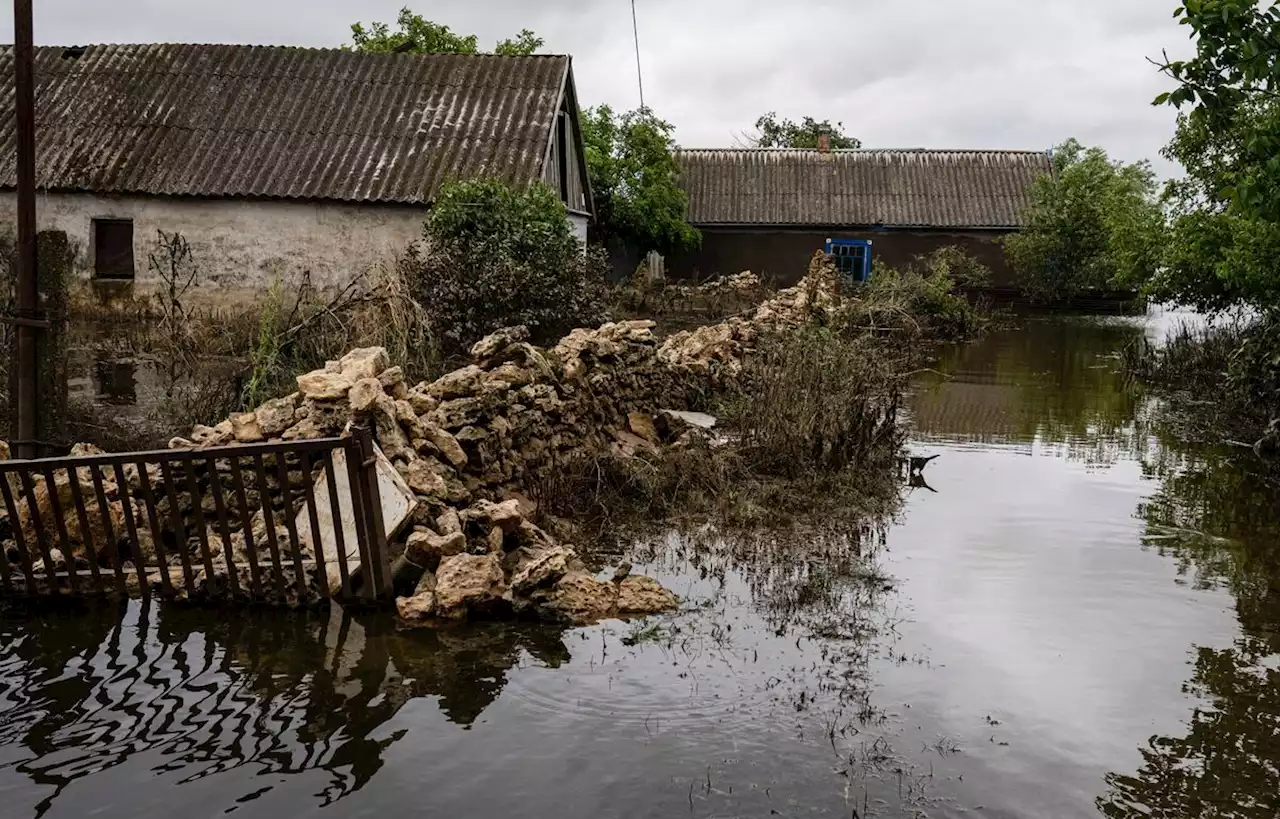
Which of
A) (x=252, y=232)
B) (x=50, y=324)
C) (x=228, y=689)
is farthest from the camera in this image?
(x=252, y=232)

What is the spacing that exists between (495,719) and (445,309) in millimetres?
8907

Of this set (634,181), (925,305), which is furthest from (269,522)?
(634,181)

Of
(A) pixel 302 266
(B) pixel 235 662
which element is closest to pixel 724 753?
(B) pixel 235 662

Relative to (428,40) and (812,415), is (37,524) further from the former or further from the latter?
(428,40)

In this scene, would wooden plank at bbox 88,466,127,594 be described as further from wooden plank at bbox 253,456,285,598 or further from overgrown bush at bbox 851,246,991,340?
overgrown bush at bbox 851,246,991,340

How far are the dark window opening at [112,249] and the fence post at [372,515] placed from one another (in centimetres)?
1537

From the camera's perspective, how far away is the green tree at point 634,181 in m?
29.2

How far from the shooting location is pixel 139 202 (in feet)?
63.7

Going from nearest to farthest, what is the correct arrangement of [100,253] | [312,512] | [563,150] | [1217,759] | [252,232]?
[1217,759] → [312,512] → [252,232] → [100,253] → [563,150]

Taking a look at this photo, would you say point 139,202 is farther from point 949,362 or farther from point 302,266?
point 949,362

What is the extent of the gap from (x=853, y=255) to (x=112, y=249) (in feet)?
66.3

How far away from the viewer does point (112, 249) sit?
72.2 ft

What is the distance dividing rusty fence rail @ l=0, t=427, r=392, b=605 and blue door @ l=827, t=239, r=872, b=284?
27.3m

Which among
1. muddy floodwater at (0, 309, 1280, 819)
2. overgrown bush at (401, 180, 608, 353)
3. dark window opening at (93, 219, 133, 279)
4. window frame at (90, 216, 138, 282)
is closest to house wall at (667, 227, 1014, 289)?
dark window opening at (93, 219, 133, 279)
